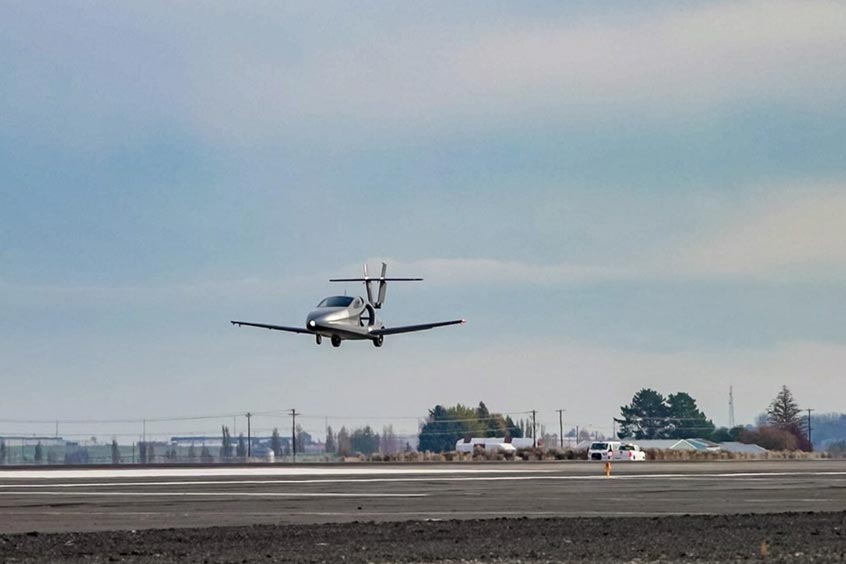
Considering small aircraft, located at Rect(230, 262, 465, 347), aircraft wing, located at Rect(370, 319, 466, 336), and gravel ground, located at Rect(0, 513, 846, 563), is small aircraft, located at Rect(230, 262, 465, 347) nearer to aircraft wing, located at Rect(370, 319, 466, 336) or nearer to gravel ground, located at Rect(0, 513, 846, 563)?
aircraft wing, located at Rect(370, 319, 466, 336)

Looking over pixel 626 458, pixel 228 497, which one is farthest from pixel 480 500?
pixel 626 458

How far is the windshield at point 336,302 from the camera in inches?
3780

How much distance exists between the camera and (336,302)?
316ft

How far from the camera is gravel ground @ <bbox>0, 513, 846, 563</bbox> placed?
82.7ft

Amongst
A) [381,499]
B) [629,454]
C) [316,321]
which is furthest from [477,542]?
[629,454]

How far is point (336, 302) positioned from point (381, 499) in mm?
52872

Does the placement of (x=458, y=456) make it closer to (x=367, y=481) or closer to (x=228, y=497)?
(x=367, y=481)

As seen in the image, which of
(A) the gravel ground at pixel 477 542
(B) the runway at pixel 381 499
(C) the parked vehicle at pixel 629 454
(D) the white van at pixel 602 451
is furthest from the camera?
(C) the parked vehicle at pixel 629 454

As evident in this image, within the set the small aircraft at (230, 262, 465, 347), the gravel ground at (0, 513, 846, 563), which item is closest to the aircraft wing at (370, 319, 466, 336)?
the small aircraft at (230, 262, 465, 347)

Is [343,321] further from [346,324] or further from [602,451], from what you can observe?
[602,451]

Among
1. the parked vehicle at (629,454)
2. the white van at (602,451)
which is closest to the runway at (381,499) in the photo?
the white van at (602,451)

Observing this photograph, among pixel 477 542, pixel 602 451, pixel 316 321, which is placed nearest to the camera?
pixel 477 542

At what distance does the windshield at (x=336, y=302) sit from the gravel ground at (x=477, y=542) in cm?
6325

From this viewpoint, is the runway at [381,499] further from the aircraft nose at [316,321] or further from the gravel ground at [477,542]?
the aircraft nose at [316,321]
